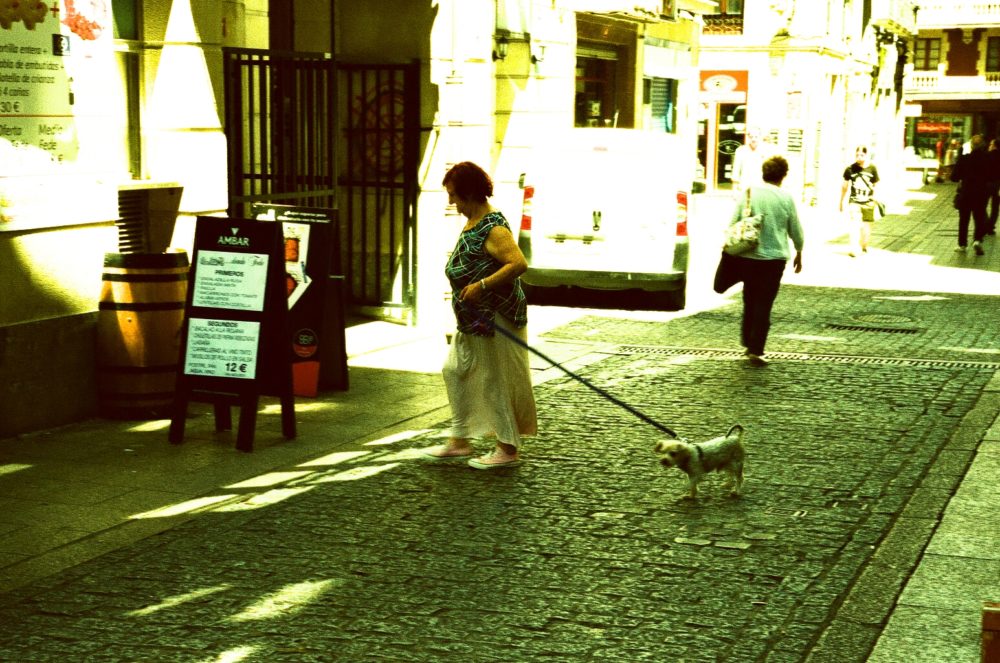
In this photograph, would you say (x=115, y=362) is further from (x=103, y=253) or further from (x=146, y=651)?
(x=146, y=651)

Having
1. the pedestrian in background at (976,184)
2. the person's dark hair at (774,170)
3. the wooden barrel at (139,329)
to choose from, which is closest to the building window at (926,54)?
the pedestrian in background at (976,184)

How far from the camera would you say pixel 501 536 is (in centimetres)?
648

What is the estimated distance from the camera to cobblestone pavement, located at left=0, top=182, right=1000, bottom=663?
510cm

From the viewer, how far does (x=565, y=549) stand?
6289mm

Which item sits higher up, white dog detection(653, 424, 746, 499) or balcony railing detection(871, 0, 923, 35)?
balcony railing detection(871, 0, 923, 35)

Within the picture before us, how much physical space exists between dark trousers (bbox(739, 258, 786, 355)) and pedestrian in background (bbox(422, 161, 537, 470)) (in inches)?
157

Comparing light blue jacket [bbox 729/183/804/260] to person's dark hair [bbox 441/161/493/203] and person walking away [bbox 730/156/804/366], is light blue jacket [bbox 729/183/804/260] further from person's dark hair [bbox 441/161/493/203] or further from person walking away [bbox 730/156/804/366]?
person's dark hair [bbox 441/161/493/203]

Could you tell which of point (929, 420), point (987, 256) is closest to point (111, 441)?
point (929, 420)

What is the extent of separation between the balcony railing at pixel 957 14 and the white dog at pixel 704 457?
65505 mm

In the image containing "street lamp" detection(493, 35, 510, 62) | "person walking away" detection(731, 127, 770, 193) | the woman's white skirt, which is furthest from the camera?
"person walking away" detection(731, 127, 770, 193)

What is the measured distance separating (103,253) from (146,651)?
4947 millimetres

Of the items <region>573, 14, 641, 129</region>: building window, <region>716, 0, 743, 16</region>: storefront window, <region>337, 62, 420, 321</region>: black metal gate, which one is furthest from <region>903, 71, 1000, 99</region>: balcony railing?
<region>337, 62, 420, 321</region>: black metal gate

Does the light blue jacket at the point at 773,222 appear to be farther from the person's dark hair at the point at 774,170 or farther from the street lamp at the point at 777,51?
the street lamp at the point at 777,51

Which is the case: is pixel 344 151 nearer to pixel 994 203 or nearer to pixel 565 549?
pixel 565 549
